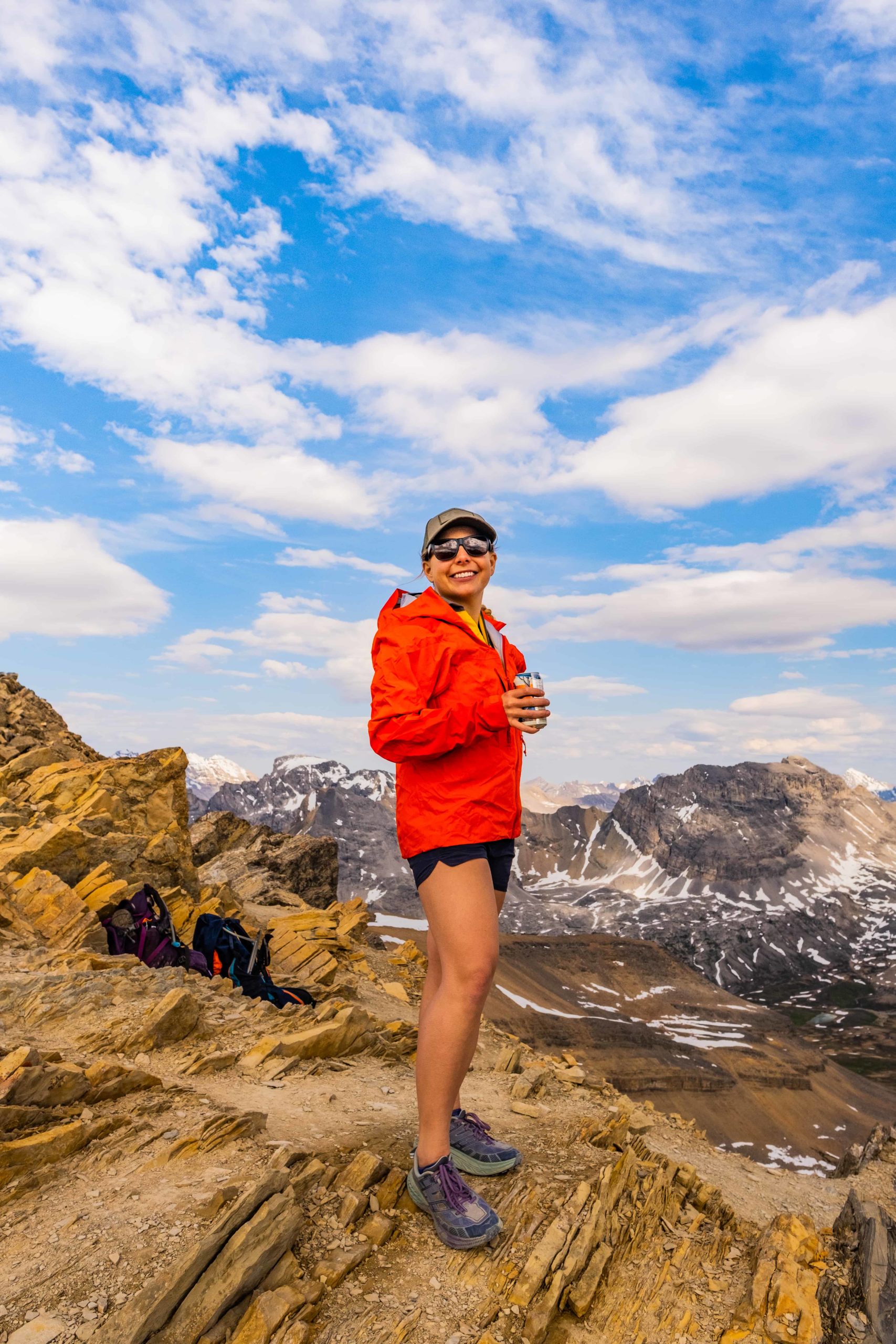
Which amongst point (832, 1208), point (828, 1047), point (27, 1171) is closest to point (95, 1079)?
point (27, 1171)

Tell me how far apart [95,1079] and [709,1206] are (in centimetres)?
529

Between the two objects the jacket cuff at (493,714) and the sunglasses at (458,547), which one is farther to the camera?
the sunglasses at (458,547)

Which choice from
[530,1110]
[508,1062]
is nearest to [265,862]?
[508,1062]

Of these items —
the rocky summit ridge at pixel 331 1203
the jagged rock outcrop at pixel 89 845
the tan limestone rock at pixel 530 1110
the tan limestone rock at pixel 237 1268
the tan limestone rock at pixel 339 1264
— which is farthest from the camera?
the jagged rock outcrop at pixel 89 845

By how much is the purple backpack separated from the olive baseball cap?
8.93 meters

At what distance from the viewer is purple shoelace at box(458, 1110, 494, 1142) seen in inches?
226

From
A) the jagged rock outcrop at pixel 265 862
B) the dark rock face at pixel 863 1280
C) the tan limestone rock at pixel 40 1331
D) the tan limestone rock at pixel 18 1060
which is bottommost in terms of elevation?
the jagged rock outcrop at pixel 265 862

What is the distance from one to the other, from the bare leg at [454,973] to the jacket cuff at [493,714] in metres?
0.87

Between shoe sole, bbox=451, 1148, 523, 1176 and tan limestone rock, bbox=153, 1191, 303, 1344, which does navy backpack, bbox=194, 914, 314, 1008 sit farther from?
tan limestone rock, bbox=153, 1191, 303, 1344

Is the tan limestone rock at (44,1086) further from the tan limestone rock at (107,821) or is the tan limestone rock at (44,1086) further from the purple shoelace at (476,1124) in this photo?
the tan limestone rock at (107,821)

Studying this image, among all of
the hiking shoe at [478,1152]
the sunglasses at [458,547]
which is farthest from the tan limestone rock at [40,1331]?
the sunglasses at [458,547]

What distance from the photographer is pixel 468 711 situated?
443 cm

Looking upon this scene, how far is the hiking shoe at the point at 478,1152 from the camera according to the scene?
5379 millimetres

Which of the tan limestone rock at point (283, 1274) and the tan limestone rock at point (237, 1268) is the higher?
the tan limestone rock at point (237, 1268)
